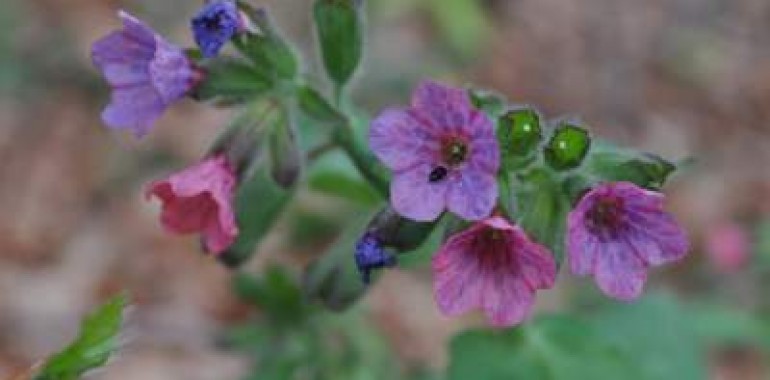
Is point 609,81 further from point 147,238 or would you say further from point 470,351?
point 470,351

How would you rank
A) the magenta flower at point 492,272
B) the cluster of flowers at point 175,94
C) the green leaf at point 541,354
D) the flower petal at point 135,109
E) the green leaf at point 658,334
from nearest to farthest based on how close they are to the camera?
the magenta flower at point 492,272
the cluster of flowers at point 175,94
the flower petal at point 135,109
the green leaf at point 541,354
the green leaf at point 658,334

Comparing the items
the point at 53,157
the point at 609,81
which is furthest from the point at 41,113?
the point at 609,81

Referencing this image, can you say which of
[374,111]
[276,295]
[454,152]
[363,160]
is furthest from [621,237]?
[374,111]

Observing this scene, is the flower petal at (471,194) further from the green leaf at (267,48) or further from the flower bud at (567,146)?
the green leaf at (267,48)

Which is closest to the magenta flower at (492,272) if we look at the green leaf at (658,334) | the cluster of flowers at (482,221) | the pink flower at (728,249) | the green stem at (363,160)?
the cluster of flowers at (482,221)

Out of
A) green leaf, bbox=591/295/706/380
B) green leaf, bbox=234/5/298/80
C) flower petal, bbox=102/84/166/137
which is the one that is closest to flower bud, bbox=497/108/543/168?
green leaf, bbox=234/5/298/80

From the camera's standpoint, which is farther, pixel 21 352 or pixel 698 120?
pixel 698 120

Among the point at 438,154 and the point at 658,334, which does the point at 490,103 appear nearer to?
the point at 438,154
